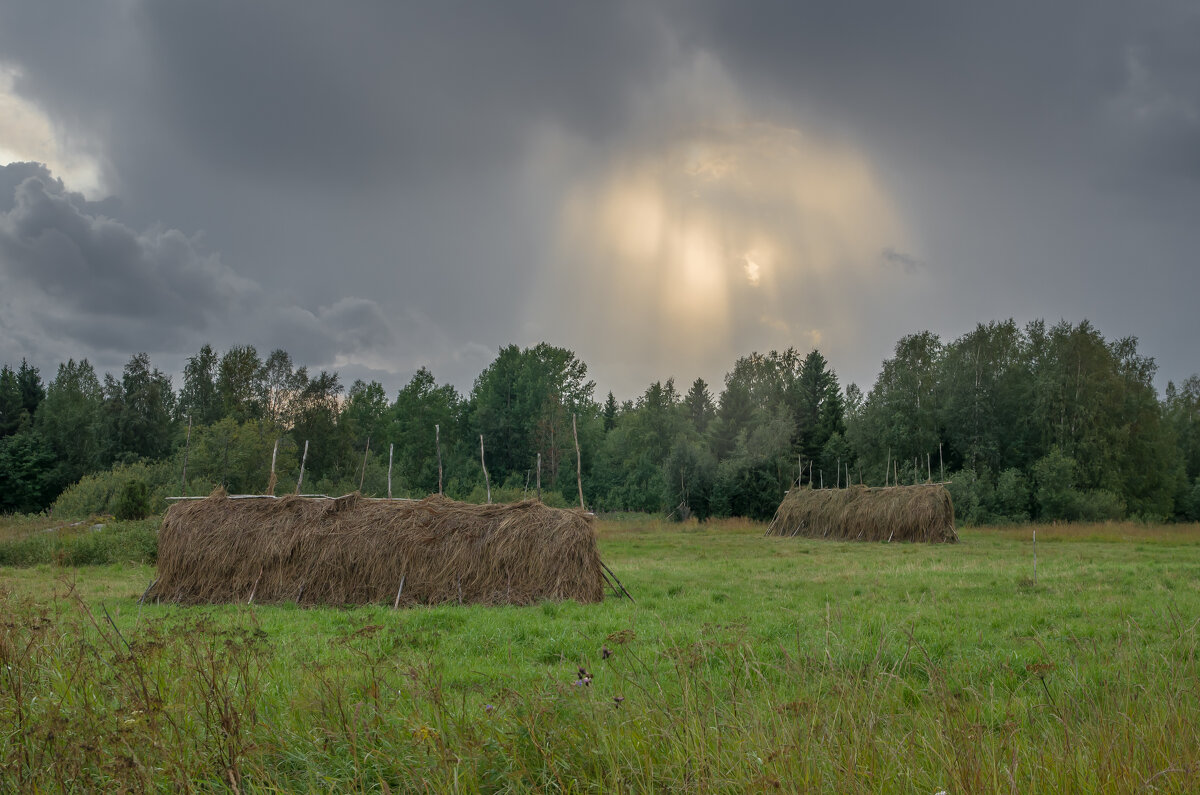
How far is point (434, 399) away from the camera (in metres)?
65.1

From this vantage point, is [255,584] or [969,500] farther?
[969,500]

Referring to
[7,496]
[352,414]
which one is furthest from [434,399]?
[7,496]

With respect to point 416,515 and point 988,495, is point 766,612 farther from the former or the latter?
point 988,495

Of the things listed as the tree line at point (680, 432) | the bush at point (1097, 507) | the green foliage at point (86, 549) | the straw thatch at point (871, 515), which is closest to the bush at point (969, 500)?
the tree line at point (680, 432)

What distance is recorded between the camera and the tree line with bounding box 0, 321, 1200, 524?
4206 cm

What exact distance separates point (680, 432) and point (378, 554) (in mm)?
46609

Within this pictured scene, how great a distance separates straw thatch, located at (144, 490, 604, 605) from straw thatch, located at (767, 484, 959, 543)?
19094mm

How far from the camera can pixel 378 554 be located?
12141 millimetres

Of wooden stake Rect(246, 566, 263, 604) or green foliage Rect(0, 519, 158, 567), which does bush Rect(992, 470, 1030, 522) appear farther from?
green foliage Rect(0, 519, 158, 567)

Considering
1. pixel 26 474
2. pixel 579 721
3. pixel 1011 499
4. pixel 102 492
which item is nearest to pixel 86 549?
pixel 102 492

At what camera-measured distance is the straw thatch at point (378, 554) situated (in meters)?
12.0

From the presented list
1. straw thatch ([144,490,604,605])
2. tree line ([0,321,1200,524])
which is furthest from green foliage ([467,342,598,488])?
straw thatch ([144,490,604,605])

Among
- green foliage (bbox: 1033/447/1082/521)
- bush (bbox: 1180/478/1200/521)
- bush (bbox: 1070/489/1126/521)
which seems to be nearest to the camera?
bush (bbox: 1070/489/1126/521)

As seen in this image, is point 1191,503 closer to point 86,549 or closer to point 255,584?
point 255,584
